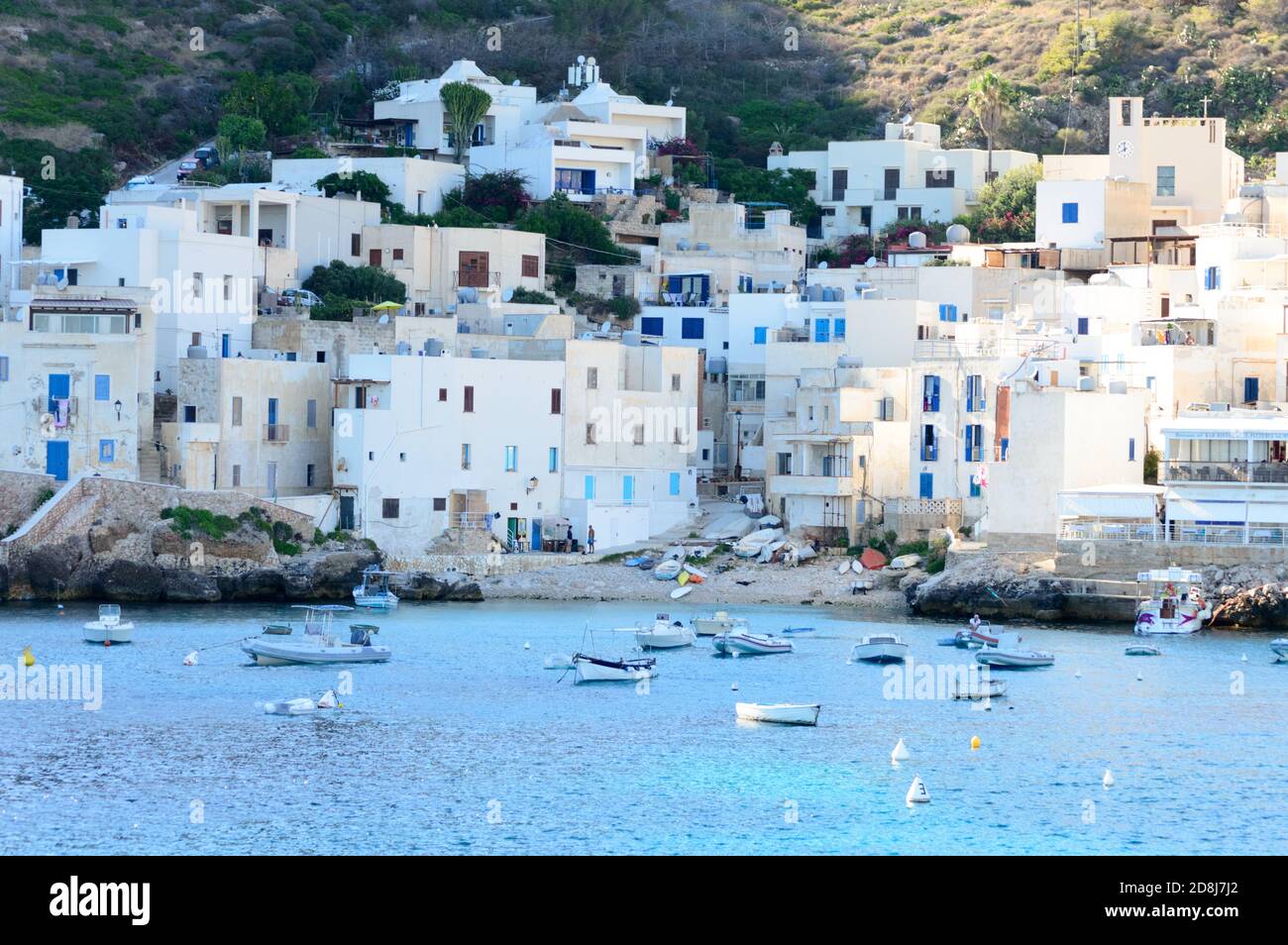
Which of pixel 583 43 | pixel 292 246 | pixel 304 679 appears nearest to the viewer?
pixel 304 679

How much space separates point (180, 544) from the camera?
2121 inches

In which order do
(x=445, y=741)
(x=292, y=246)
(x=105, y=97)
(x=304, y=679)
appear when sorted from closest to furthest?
1. (x=445, y=741)
2. (x=304, y=679)
3. (x=292, y=246)
4. (x=105, y=97)

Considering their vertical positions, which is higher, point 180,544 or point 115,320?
point 115,320

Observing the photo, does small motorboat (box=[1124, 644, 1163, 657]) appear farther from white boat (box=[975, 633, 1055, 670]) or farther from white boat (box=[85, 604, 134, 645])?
white boat (box=[85, 604, 134, 645])

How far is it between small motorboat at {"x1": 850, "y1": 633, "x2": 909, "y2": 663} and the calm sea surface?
64 centimetres

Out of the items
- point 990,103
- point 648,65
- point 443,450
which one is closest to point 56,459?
point 443,450

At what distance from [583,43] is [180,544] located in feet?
152

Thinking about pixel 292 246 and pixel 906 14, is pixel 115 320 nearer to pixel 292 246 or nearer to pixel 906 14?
pixel 292 246

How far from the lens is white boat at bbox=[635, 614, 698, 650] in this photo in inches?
1842

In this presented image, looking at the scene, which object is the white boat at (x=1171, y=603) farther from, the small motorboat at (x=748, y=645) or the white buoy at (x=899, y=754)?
the white buoy at (x=899, y=754)

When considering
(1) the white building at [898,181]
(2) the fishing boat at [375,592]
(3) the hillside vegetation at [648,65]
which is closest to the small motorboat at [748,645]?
(2) the fishing boat at [375,592]

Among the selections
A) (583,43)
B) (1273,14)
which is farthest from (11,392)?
(1273,14)

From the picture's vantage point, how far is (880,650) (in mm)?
44750

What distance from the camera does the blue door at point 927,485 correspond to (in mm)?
57875
